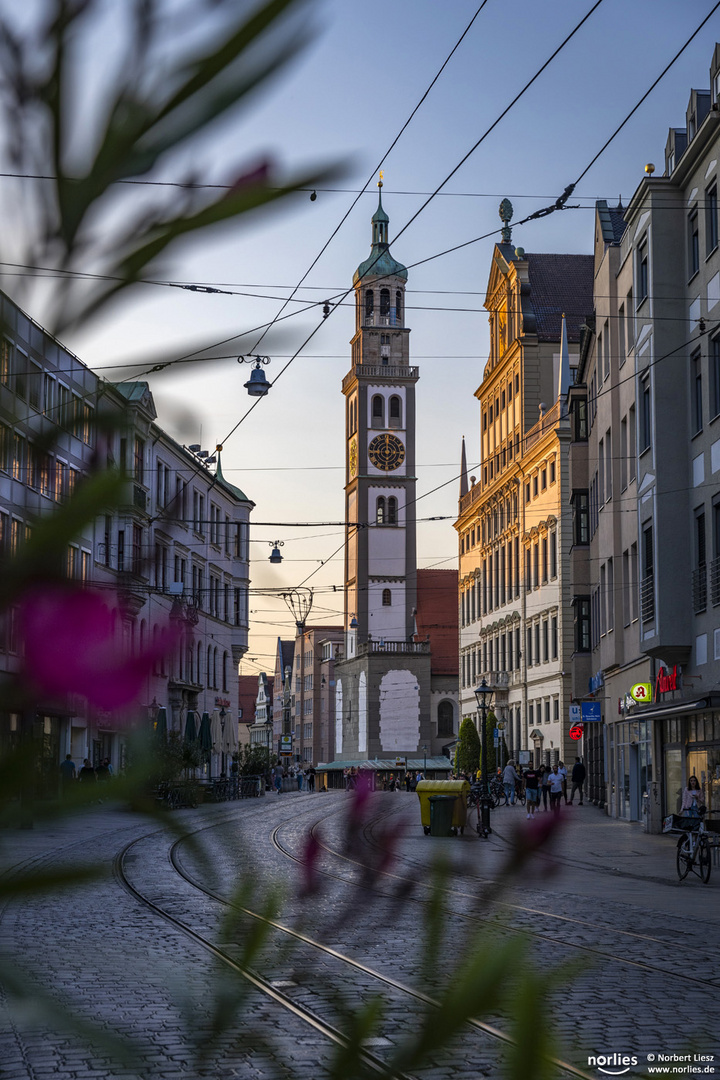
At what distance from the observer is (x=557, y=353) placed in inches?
2368

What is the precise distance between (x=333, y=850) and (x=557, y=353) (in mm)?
60203

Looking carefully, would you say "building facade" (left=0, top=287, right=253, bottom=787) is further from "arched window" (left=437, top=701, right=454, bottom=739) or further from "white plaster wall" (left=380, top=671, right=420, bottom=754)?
"arched window" (left=437, top=701, right=454, bottom=739)

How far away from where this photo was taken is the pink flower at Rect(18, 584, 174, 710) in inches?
32.0

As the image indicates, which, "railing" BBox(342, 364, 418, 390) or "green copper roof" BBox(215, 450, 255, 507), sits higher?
"railing" BBox(342, 364, 418, 390)

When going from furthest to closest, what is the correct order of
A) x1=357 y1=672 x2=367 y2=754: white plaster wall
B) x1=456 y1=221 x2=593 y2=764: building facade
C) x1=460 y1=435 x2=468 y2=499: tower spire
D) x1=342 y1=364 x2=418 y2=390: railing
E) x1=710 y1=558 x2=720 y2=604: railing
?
x1=342 y1=364 x2=418 y2=390: railing → x1=357 y1=672 x2=367 y2=754: white plaster wall → x1=460 y1=435 x2=468 y2=499: tower spire → x1=456 y1=221 x2=593 y2=764: building facade → x1=710 y1=558 x2=720 y2=604: railing

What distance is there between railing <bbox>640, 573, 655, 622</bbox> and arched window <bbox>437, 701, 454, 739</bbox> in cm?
7213

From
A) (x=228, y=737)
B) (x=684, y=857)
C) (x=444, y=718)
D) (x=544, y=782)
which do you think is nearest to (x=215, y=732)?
(x=228, y=737)

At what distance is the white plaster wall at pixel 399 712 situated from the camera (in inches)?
3765

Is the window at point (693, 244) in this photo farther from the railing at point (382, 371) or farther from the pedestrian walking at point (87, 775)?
the railing at point (382, 371)

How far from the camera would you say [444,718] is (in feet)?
326

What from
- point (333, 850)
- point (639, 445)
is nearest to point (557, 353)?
point (639, 445)

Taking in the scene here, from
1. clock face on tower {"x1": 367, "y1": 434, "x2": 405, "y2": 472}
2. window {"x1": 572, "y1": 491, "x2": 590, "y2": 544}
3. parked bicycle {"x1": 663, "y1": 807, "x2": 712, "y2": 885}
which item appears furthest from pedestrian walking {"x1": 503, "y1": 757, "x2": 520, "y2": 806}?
clock face on tower {"x1": 367, "y1": 434, "x2": 405, "y2": 472}

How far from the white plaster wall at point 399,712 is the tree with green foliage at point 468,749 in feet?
89.0

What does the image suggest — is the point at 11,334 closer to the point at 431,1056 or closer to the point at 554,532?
the point at 431,1056
